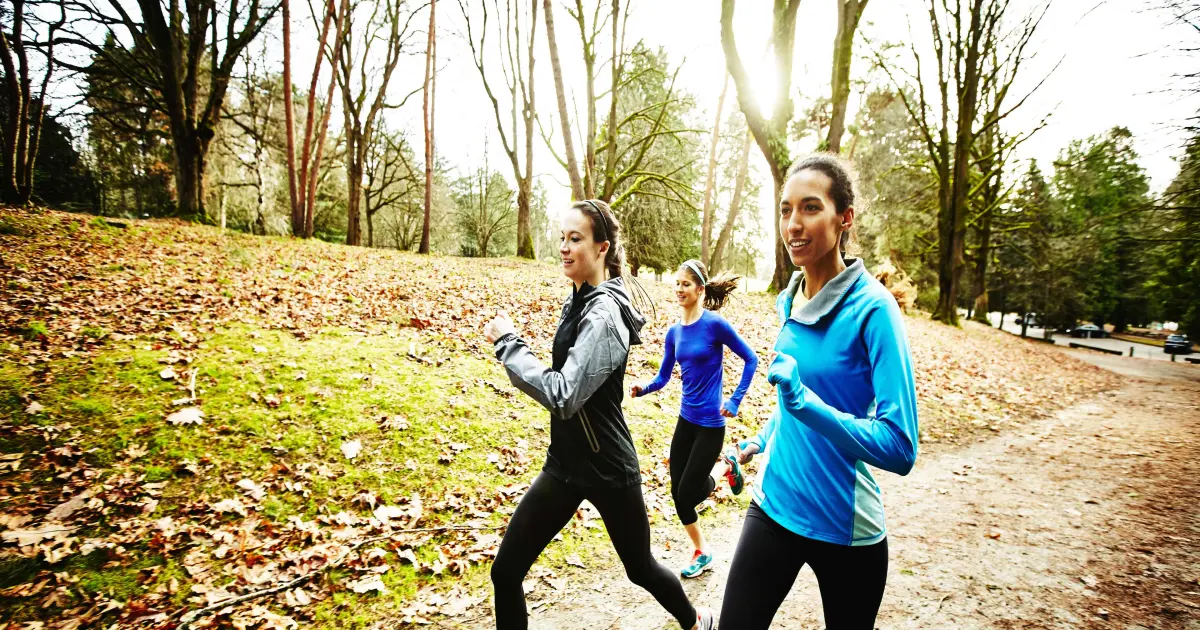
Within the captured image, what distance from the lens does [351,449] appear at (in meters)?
4.68

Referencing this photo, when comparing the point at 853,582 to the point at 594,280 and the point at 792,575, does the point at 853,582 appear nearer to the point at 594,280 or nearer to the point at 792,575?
the point at 792,575

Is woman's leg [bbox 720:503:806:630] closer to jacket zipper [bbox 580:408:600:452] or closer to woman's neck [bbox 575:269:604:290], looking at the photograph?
jacket zipper [bbox 580:408:600:452]

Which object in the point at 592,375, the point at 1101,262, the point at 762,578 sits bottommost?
the point at 762,578

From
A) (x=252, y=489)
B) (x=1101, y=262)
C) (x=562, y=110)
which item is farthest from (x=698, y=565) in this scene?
(x=1101, y=262)

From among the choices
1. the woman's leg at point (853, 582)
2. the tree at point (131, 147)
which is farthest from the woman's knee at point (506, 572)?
the tree at point (131, 147)

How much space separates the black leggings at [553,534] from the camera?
221 centimetres

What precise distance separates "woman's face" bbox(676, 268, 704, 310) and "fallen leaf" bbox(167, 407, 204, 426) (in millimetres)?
4720

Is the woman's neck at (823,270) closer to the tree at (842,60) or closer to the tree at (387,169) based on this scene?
the tree at (842,60)

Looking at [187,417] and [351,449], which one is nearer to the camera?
[187,417]

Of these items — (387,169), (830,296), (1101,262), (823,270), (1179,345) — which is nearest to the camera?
(830,296)

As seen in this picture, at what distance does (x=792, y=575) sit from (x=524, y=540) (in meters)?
1.18

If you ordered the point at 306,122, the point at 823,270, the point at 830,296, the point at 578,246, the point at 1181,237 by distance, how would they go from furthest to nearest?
the point at 306,122, the point at 1181,237, the point at 578,246, the point at 823,270, the point at 830,296

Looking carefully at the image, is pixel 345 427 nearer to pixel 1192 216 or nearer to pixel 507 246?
pixel 1192 216

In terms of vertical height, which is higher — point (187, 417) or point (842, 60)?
point (842, 60)
